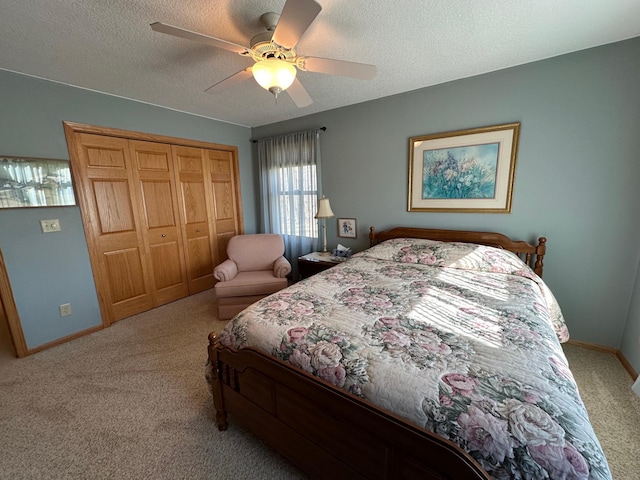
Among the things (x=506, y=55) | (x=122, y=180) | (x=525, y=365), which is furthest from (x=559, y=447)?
(x=122, y=180)

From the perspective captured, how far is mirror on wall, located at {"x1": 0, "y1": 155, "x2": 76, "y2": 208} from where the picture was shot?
2.15 m

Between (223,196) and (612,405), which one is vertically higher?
(223,196)

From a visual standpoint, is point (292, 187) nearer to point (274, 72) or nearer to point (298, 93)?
point (298, 93)

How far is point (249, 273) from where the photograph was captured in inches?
126

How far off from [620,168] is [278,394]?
287 centimetres

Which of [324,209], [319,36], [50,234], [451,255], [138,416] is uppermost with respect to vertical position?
[319,36]

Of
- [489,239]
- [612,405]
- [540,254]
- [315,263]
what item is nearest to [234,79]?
[315,263]

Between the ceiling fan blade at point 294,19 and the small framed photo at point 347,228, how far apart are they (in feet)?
7.17

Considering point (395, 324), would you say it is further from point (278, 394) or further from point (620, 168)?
point (620, 168)

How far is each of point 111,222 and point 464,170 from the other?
368 centimetres

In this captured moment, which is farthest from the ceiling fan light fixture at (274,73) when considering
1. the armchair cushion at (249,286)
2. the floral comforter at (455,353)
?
the armchair cushion at (249,286)

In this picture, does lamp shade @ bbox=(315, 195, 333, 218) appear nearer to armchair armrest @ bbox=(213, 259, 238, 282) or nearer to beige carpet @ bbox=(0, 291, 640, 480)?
armchair armrest @ bbox=(213, 259, 238, 282)

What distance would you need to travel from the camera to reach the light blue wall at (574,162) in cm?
196

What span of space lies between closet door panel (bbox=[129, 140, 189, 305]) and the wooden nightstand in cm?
162
